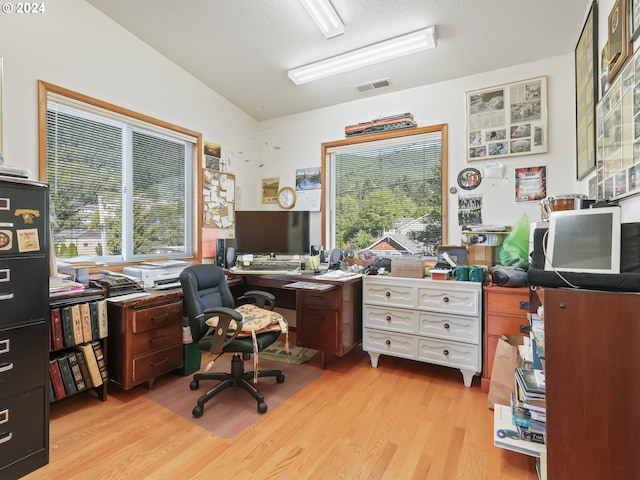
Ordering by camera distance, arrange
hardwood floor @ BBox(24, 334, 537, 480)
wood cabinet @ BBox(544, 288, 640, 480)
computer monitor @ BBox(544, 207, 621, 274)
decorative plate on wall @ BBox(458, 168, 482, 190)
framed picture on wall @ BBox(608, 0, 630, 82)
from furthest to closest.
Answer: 1. decorative plate on wall @ BBox(458, 168, 482, 190)
2. hardwood floor @ BBox(24, 334, 537, 480)
3. framed picture on wall @ BBox(608, 0, 630, 82)
4. computer monitor @ BBox(544, 207, 621, 274)
5. wood cabinet @ BBox(544, 288, 640, 480)

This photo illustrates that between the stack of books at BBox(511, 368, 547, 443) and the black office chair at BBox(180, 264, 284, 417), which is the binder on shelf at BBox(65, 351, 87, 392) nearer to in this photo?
the black office chair at BBox(180, 264, 284, 417)

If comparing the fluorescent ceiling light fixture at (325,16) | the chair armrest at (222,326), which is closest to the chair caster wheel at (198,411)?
the chair armrest at (222,326)

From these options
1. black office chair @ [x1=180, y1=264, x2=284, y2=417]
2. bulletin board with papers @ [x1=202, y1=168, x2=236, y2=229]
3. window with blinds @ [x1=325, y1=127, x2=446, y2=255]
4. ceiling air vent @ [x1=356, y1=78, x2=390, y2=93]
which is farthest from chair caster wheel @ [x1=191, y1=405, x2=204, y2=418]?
ceiling air vent @ [x1=356, y1=78, x2=390, y2=93]

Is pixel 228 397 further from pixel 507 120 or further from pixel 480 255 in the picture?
pixel 507 120

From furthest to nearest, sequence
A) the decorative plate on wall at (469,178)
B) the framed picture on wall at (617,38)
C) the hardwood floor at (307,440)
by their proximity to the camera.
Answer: the decorative plate on wall at (469,178) < the hardwood floor at (307,440) < the framed picture on wall at (617,38)

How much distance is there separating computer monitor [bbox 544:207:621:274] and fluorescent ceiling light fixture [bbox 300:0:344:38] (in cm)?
189

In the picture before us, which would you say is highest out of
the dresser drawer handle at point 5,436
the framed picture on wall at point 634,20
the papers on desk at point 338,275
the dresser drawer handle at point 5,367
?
the framed picture on wall at point 634,20

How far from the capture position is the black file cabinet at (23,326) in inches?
57.2

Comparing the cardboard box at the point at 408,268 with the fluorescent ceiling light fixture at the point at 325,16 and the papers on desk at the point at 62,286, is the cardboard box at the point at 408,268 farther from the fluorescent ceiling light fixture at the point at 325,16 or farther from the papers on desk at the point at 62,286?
the papers on desk at the point at 62,286

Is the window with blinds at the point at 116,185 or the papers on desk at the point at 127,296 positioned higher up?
the window with blinds at the point at 116,185

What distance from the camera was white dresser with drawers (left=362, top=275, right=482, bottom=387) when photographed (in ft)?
7.64

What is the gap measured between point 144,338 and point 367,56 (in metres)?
2.72

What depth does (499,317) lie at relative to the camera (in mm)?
2240

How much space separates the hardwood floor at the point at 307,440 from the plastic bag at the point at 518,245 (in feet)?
3.37
